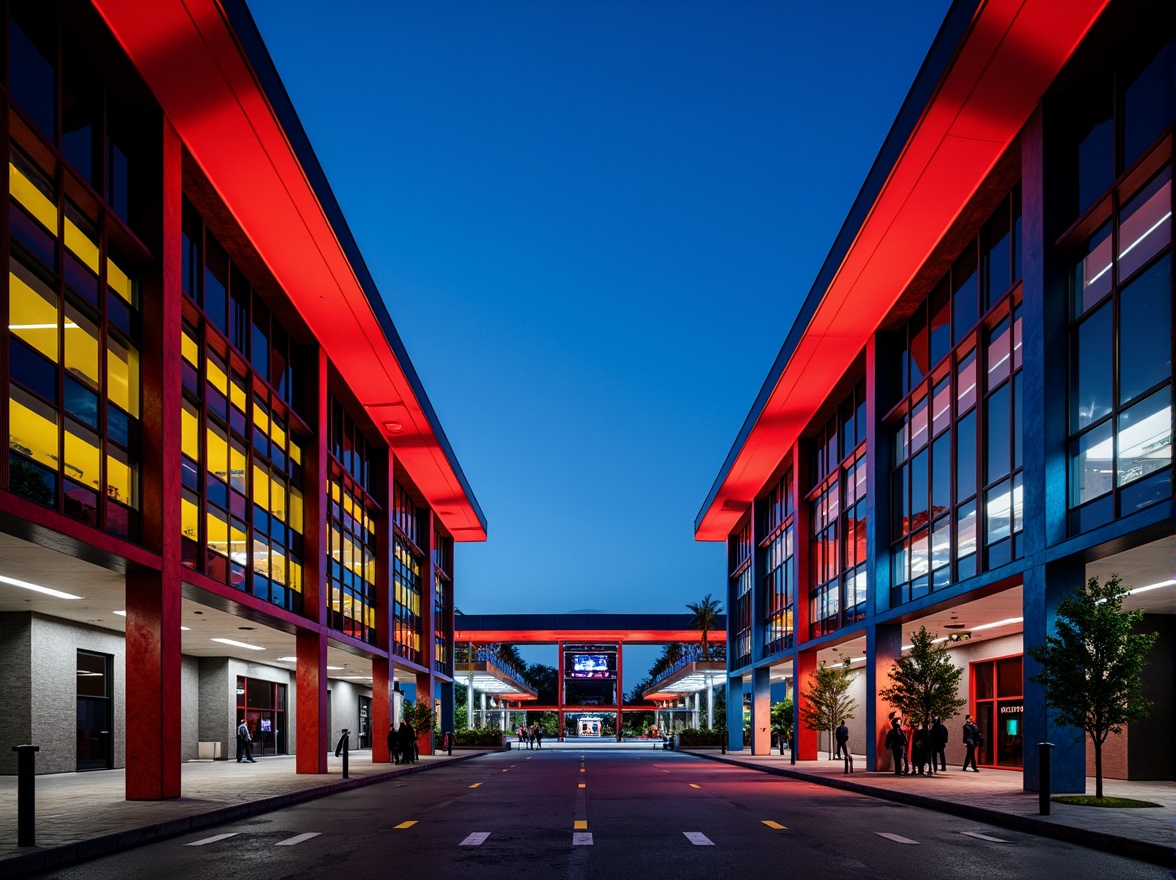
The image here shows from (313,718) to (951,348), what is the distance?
19411 mm

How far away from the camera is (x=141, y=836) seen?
605 inches

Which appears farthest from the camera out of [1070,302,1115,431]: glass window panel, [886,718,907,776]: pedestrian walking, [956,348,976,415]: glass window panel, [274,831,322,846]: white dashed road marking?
[886,718,907,776]: pedestrian walking

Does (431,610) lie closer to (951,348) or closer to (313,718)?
(313,718)

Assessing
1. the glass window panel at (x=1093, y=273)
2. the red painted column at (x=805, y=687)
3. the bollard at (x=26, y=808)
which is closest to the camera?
the bollard at (x=26, y=808)

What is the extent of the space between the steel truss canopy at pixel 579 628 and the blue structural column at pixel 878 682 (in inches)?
2775

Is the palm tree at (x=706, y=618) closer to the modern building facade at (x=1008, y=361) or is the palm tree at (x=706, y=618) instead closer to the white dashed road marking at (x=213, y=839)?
the modern building facade at (x=1008, y=361)

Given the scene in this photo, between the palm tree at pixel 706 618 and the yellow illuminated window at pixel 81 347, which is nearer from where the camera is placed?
the yellow illuminated window at pixel 81 347

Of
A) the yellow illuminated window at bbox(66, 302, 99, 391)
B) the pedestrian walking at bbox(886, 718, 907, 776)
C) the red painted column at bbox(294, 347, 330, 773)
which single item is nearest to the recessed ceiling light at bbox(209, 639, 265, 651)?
the red painted column at bbox(294, 347, 330, 773)

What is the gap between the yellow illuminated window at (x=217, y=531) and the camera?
26250 mm

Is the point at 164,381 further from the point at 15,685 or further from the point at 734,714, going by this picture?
the point at 734,714

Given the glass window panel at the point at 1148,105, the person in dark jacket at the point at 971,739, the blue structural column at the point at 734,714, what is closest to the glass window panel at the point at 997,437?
the glass window panel at the point at 1148,105

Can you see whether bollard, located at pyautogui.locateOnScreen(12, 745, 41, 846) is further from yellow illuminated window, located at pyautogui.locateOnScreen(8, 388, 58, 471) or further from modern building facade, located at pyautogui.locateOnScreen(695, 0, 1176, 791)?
modern building facade, located at pyautogui.locateOnScreen(695, 0, 1176, 791)

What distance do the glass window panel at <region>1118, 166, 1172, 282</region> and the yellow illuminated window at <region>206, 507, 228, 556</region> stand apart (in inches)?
730

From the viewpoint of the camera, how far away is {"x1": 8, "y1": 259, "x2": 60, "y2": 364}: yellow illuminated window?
17375 millimetres
